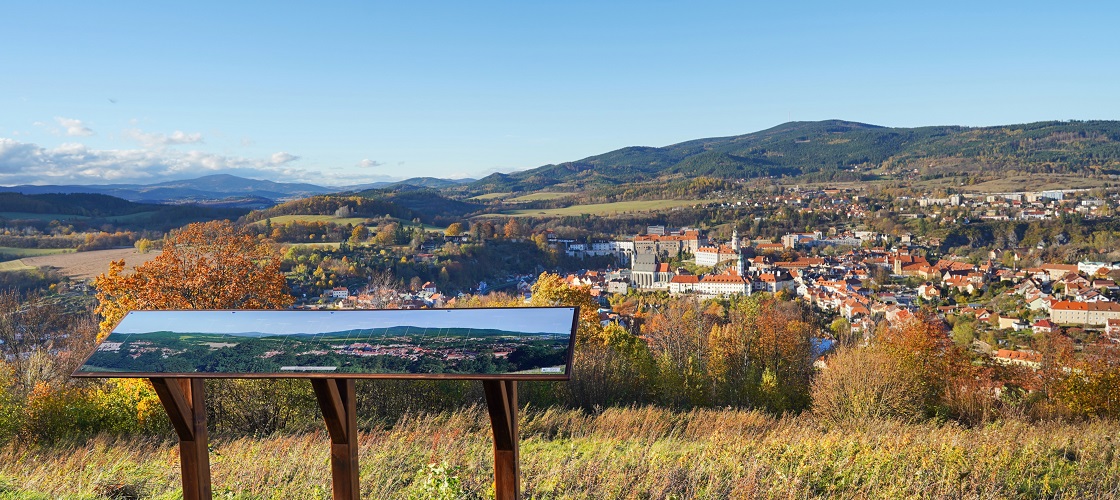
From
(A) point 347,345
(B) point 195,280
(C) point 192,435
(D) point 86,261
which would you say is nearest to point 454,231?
(D) point 86,261

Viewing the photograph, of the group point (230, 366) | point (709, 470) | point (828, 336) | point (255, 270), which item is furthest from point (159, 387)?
point (828, 336)

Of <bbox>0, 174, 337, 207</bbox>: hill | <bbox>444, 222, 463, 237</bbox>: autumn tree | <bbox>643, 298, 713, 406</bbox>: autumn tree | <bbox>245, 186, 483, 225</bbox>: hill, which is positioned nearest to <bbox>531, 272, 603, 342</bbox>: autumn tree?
<bbox>643, 298, 713, 406</bbox>: autumn tree

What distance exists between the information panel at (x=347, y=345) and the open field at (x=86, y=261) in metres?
35.5

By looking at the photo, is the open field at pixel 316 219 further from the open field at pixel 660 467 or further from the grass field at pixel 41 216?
the open field at pixel 660 467

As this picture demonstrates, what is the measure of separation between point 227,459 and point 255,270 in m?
7.10

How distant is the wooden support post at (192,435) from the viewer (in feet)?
9.93

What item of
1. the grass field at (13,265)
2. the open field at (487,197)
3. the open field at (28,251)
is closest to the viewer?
the grass field at (13,265)

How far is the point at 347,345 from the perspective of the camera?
107 inches

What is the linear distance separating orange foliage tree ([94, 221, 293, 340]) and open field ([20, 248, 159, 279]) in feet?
84.3

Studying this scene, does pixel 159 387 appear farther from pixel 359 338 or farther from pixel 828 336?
pixel 828 336

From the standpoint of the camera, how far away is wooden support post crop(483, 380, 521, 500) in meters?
2.62

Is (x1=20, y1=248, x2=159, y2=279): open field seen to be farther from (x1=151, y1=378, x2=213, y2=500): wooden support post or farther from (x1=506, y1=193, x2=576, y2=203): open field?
(x1=506, y1=193, x2=576, y2=203): open field

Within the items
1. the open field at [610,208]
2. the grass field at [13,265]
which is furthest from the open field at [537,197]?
the grass field at [13,265]

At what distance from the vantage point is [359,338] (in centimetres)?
278
